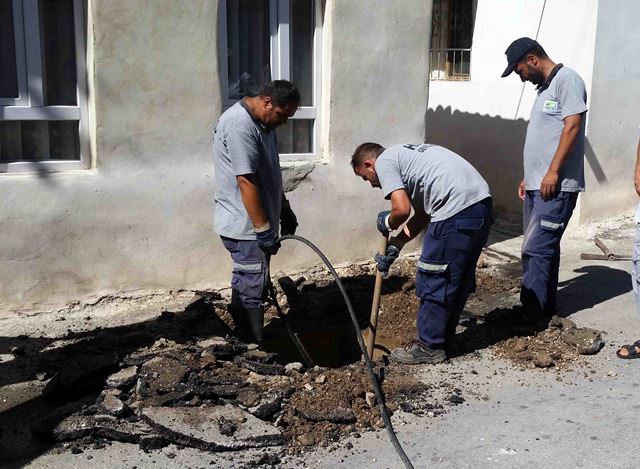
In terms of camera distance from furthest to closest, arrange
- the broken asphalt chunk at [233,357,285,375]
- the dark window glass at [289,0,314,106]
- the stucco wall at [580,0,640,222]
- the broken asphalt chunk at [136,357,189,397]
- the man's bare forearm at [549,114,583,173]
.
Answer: the stucco wall at [580,0,640,222], the dark window glass at [289,0,314,106], the man's bare forearm at [549,114,583,173], the broken asphalt chunk at [233,357,285,375], the broken asphalt chunk at [136,357,189,397]

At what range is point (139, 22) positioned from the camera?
237 inches

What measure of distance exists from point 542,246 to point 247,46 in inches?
125

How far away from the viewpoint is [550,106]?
18.4 ft

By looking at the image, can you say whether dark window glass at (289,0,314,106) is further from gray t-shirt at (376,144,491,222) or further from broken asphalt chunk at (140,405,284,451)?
broken asphalt chunk at (140,405,284,451)

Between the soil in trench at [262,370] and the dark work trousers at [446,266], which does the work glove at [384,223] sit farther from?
the soil in trench at [262,370]

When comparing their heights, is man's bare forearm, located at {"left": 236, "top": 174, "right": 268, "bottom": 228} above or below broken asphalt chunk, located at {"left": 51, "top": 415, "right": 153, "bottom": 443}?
above

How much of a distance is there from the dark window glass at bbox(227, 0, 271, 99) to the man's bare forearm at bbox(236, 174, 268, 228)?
205cm

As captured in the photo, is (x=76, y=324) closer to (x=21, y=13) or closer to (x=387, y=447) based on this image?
(x=21, y=13)

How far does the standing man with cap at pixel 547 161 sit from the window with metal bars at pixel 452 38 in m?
5.44

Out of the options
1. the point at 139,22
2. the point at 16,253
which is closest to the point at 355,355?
the point at 16,253

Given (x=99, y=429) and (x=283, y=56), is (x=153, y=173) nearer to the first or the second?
(x=283, y=56)

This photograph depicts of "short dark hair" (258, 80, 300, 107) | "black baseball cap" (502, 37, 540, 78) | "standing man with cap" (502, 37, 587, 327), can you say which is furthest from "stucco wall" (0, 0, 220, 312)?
"standing man with cap" (502, 37, 587, 327)

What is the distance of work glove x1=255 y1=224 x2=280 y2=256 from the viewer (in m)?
4.95

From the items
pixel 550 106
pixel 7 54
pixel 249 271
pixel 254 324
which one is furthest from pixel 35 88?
pixel 550 106
